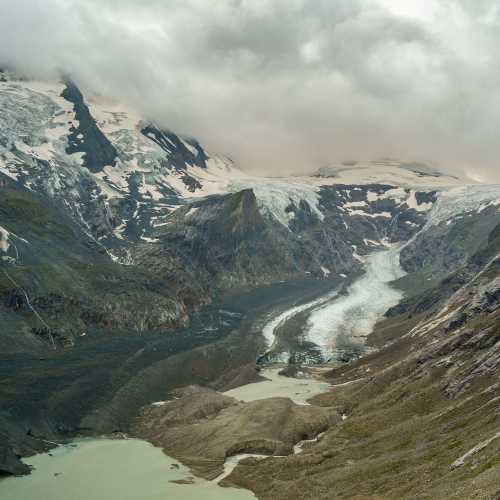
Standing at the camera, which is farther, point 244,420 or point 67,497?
point 244,420

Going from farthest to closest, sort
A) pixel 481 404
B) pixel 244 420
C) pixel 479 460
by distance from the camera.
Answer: pixel 244 420 → pixel 481 404 → pixel 479 460

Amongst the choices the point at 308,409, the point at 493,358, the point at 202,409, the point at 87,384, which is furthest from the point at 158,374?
the point at 493,358

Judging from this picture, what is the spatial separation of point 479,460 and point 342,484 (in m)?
22.0

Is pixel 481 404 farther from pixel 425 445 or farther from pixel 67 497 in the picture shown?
pixel 67 497

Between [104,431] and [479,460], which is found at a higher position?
[479,460]

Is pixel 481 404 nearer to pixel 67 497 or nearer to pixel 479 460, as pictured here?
pixel 479 460

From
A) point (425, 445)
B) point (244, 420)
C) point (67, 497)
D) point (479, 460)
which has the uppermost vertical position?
Answer: point (479, 460)

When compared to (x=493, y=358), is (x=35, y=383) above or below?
below

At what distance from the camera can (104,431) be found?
127 m

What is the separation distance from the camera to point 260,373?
626ft

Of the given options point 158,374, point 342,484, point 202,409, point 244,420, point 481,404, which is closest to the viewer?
point 342,484

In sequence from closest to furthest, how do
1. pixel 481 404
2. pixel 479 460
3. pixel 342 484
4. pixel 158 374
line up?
1. pixel 479 460
2. pixel 342 484
3. pixel 481 404
4. pixel 158 374

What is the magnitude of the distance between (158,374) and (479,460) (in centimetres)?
13169

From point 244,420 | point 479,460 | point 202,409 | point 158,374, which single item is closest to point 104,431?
point 202,409
